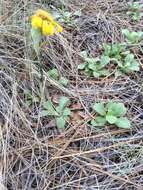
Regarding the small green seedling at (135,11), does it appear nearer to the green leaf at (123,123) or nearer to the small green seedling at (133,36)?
the small green seedling at (133,36)

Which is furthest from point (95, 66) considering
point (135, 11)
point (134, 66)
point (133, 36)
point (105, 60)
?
point (135, 11)

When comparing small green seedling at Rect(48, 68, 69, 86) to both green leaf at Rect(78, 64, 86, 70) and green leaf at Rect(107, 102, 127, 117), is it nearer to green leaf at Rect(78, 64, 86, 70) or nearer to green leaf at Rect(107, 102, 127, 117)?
green leaf at Rect(78, 64, 86, 70)

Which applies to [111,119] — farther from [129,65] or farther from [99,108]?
[129,65]

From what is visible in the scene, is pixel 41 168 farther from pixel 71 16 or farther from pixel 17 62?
pixel 71 16

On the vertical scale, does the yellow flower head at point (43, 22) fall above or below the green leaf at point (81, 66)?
above

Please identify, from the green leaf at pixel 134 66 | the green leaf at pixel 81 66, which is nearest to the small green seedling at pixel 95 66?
the green leaf at pixel 81 66

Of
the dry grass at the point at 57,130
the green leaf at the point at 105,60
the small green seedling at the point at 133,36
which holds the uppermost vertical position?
the small green seedling at the point at 133,36

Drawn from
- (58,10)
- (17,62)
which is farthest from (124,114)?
(58,10)
